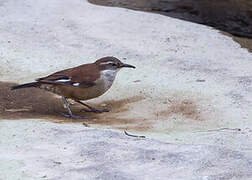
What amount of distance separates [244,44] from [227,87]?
2958 mm

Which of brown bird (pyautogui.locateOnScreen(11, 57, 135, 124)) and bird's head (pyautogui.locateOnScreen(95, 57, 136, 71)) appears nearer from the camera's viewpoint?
brown bird (pyautogui.locateOnScreen(11, 57, 135, 124))

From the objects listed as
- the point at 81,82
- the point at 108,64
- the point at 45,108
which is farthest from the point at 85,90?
the point at 45,108

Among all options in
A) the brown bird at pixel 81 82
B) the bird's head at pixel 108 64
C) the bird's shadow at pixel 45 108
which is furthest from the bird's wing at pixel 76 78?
the bird's shadow at pixel 45 108

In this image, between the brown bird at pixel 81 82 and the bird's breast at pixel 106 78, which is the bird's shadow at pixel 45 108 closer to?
the brown bird at pixel 81 82

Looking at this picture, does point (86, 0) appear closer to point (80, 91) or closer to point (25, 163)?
point (80, 91)

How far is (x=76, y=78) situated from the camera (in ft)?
26.0

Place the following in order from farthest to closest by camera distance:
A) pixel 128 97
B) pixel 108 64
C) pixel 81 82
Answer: pixel 128 97, pixel 108 64, pixel 81 82

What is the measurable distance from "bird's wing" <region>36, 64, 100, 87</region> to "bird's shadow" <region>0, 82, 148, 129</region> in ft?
1.50

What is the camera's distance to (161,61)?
1002cm

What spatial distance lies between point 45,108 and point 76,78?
789mm

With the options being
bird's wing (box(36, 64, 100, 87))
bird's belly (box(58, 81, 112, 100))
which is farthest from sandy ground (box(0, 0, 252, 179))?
bird's wing (box(36, 64, 100, 87))

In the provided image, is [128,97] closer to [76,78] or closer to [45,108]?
[76,78]

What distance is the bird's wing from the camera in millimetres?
7910

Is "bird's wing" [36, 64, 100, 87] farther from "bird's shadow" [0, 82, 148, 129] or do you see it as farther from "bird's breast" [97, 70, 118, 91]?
"bird's shadow" [0, 82, 148, 129]
